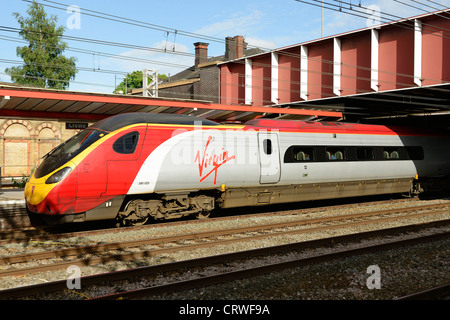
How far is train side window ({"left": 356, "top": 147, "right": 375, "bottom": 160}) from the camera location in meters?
16.0

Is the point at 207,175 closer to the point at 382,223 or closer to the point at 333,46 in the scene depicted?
the point at 382,223

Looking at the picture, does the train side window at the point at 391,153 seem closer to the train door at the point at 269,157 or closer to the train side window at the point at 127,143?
the train door at the point at 269,157

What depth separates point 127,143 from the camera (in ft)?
36.8

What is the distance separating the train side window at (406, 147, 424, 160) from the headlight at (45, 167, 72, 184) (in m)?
13.5

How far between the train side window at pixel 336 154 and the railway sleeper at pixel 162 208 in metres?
4.89

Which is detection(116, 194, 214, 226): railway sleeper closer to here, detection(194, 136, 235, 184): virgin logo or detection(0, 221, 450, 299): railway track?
detection(194, 136, 235, 184): virgin logo

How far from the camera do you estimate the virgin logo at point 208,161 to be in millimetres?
12352

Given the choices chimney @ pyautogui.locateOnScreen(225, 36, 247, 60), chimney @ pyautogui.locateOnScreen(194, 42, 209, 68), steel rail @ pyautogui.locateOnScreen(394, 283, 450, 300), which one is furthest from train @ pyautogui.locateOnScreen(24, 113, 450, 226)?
chimney @ pyautogui.locateOnScreen(194, 42, 209, 68)

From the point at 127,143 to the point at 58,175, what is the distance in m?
1.91

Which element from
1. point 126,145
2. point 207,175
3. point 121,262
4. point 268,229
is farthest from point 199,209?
point 121,262

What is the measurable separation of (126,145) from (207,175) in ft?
8.44

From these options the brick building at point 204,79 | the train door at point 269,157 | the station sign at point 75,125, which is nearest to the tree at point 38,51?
the brick building at point 204,79

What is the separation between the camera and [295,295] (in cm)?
651

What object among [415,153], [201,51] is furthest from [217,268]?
[201,51]
